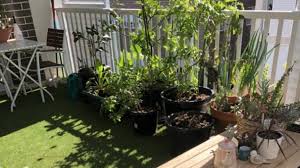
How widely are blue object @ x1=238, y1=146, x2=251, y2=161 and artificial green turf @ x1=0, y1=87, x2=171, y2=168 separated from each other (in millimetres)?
969

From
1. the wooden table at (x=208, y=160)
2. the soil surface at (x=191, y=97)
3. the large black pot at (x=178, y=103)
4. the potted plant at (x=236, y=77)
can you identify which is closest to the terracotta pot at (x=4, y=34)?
the large black pot at (x=178, y=103)

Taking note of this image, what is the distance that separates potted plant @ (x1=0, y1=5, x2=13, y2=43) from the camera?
4008 millimetres

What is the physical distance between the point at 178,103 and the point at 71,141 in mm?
1168

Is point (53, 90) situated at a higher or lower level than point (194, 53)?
lower

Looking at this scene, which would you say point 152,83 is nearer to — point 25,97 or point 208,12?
point 208,12

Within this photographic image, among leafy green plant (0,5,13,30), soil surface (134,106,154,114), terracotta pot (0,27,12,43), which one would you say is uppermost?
leafy green plant (0,5,13,30)

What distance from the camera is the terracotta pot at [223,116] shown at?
257 centimetres

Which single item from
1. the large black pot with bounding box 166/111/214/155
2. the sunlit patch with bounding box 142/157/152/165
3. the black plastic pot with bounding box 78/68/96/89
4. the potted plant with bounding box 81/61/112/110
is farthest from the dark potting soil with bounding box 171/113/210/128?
the black plastic pot with bounding box 78/68/96/89

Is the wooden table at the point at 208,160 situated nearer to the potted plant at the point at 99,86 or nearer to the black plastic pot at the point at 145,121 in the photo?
the black plastic pot at the point at 145,121

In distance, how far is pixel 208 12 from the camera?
2643 millimetres

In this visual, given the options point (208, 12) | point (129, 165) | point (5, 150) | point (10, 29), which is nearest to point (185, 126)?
point (129, 165)

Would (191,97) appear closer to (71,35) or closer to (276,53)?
(276,53)

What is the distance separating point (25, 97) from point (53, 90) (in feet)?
1.44

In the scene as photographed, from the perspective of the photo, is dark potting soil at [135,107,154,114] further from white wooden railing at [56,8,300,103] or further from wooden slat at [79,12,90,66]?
wooden slat at [79,12,90,66]
